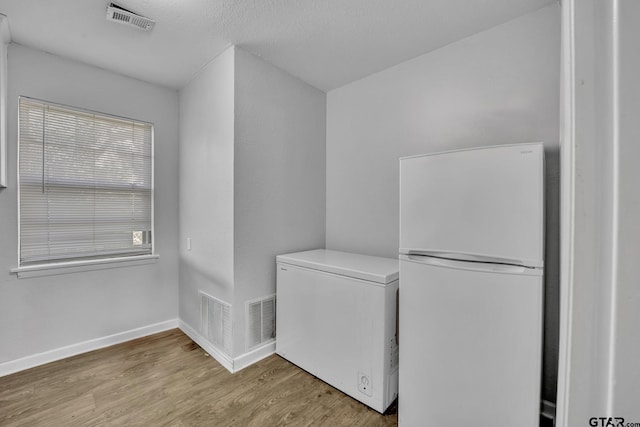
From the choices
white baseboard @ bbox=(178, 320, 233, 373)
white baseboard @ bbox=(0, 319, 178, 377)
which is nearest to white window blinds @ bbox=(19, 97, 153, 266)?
white baseboard @ bbox=(0, 319, 178, 377)

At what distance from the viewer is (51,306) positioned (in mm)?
2334

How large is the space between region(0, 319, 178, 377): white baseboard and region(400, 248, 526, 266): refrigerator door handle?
273cm

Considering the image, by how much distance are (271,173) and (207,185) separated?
2.02 ft

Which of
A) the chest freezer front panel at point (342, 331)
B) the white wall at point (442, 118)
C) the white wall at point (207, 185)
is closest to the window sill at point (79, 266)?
the white wall at point (207, 185)

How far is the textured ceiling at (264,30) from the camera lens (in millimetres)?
1778

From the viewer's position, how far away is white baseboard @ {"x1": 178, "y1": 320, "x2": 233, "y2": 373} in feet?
7.44

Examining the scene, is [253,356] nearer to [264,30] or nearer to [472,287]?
[472,287]

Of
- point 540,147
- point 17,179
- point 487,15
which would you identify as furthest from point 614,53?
point 17,179

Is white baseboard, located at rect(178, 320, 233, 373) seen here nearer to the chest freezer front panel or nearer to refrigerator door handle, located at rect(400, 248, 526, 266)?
the chest freezer front panel

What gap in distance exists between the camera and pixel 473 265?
1394 mm

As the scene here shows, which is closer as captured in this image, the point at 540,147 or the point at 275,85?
the point at 540,147

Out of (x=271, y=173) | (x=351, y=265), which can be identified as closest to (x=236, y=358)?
(x=351, y=265)

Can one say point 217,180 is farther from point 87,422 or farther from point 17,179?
→ point 87,422

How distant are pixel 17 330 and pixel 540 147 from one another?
3.79 meters
